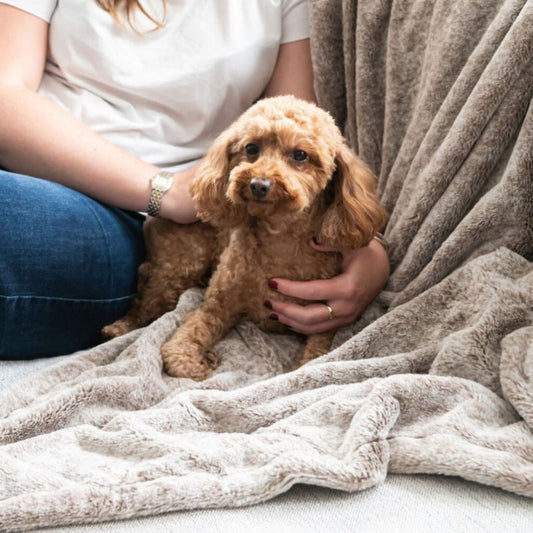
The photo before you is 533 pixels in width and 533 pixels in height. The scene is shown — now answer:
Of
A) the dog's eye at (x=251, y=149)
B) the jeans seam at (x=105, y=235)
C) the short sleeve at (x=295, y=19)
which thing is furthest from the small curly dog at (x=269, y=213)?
the short sleeve at (x=295, y=19)

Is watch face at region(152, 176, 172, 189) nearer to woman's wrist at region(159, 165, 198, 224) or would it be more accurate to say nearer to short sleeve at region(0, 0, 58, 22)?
woman's wrist at region(159, 165, 198, 224)

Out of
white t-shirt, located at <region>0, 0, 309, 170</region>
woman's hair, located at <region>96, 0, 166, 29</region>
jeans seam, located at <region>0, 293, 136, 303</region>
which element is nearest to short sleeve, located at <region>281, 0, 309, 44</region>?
white t-shirt, located at <region>0, 0, 309, 170</region>

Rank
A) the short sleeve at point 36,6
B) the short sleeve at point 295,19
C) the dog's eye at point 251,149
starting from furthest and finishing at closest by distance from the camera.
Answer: the short sleeve at point 295,19 < the short sleeve at point 36,6 < the dog's eye at point 251,149

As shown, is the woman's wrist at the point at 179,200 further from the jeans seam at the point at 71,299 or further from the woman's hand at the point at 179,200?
the jeans seam at the point at 71,299

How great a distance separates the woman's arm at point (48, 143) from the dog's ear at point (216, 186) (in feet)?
0.36

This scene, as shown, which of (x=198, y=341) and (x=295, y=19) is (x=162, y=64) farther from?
(x=198, y=341)

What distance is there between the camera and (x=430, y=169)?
1.17m

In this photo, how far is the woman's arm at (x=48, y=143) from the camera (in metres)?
1.27

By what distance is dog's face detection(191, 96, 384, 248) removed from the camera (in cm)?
112

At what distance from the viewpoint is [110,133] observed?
54.9 inches

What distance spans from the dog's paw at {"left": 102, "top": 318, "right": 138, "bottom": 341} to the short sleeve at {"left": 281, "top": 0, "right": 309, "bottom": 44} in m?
0.69

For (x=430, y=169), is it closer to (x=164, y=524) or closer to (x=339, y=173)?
(x=339, y=173)

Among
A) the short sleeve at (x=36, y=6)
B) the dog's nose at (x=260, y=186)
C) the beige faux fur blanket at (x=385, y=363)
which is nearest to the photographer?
the beige faux fur blanket at (x=385, y=363)

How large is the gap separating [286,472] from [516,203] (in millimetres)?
584
